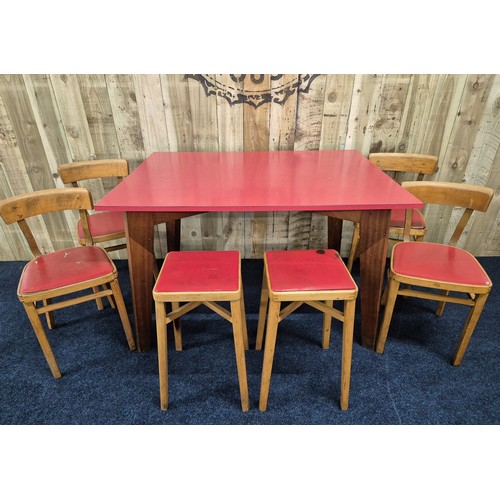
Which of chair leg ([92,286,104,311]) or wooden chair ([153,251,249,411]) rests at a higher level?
wooden chair ([153,251,249,411])

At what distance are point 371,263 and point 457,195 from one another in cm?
65

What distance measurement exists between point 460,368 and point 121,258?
2.47 metres

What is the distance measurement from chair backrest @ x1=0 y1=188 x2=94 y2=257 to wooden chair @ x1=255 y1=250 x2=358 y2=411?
102cm

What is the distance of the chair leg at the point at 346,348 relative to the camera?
135 cm

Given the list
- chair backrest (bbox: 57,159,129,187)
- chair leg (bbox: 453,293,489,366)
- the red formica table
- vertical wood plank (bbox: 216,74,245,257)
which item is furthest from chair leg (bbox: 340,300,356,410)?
chair backrest (bbox: 57,159,129,187)

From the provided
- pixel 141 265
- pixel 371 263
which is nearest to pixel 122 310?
pixel 141 265

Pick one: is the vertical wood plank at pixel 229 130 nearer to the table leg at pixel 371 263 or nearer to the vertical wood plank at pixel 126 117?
the vertical wood plank at pixel 126 117

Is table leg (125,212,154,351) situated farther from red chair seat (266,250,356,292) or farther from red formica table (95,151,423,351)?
red chair seat (266,250,356,292)

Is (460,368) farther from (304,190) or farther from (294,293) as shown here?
(304,190)

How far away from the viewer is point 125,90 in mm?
2146

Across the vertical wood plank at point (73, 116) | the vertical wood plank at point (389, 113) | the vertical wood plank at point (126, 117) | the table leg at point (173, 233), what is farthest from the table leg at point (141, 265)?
the vertical wood plank at point (389, 113)

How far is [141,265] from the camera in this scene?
5.28ft

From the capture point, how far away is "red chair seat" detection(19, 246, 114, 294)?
1533 millimetres

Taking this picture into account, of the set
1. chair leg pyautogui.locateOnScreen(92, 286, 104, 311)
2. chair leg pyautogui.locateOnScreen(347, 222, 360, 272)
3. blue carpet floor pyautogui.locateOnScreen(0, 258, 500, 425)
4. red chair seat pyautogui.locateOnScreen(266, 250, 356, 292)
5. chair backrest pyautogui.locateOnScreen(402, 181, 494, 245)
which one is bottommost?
blue carpet floor pyautogui.locateOnScreen(0, 258, 500, 425)
